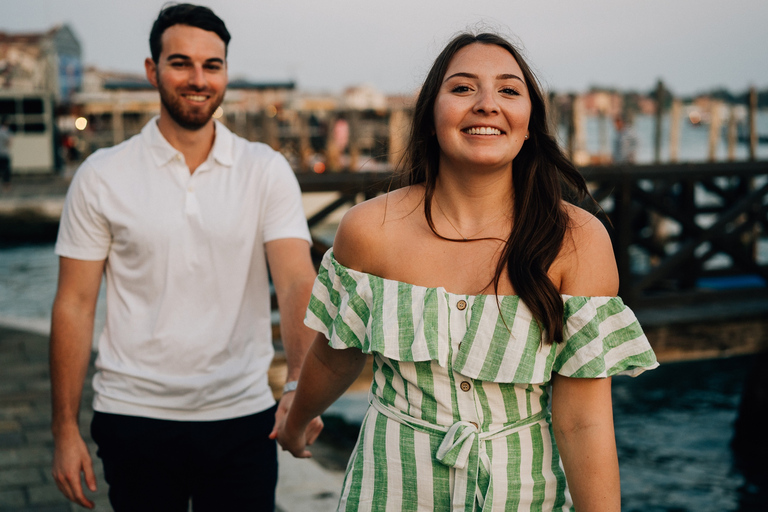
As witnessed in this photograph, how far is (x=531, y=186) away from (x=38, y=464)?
3570mm

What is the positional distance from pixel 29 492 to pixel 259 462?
2183mm

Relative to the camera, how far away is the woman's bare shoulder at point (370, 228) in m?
→ 1.68

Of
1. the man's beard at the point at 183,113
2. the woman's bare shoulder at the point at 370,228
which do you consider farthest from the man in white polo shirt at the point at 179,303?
the woman's bare shoulder at the point at 370,228

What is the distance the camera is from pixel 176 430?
217cm

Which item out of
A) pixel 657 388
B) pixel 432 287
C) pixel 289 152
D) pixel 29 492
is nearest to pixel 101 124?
pixel 289 152

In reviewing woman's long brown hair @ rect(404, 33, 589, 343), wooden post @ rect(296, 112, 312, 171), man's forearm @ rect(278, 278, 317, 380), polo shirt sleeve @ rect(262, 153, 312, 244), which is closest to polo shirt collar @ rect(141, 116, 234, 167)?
polo shirt sleeve @ rect(262, 153, 312, 244)

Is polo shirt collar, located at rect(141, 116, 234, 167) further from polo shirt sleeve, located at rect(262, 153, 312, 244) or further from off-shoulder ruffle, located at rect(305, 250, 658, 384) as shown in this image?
off-shoulder ruffle, located at rect(305, 250, 658, 384)

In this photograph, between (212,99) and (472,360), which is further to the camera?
(212,99)

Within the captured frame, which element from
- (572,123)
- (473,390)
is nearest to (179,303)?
(473,390)

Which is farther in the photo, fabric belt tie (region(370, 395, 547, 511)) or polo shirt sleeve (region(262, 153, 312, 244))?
polo shirt sleeve (region(262, 153, 312, 244))

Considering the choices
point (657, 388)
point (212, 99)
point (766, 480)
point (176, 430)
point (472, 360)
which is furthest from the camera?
point (657, 388)

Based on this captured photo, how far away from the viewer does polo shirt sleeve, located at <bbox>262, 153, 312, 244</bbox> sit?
2.29 meters

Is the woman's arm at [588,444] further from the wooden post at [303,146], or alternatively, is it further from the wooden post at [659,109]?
the wooden post at [303,146]

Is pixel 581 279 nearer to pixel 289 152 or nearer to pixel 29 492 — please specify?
pixel 29 492
